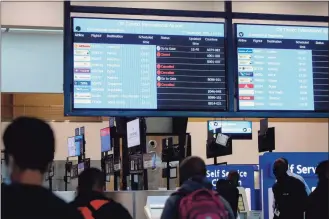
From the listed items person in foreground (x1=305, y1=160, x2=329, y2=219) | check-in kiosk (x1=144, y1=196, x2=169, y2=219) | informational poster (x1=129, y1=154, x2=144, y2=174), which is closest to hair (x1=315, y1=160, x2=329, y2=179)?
person in foreground (x1=305, y1=160, x2=329, y2=219)

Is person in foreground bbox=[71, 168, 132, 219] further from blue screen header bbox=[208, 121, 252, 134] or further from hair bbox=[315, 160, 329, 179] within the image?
blue screen header bbox=[208, 121, 252, 134]

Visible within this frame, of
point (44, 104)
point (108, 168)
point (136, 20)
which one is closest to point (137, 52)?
point (136, 20)

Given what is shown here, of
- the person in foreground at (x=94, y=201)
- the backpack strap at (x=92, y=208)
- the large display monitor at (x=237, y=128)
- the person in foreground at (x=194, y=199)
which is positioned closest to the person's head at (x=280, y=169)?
the person in foreground at (x=194, y=199)

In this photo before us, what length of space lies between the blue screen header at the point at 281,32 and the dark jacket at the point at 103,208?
171 centimetres

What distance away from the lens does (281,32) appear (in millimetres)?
4344

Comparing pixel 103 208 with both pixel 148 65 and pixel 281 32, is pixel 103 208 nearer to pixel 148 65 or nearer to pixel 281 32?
pixel 148 65

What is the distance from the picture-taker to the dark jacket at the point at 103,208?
309cm

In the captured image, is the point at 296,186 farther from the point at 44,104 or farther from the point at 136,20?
the point at 44,104

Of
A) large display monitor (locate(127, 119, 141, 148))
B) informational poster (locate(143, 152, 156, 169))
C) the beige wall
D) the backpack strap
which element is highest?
the beige wall

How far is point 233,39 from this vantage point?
14.0ft

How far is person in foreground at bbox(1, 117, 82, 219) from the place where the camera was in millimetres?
1800

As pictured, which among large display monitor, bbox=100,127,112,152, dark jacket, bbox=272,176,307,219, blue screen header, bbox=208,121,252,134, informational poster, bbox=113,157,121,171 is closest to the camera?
dark jacket, bbox=272,176,307,219

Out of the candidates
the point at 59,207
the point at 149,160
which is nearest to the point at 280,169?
the point at 149,160

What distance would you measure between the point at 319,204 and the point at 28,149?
2.79 metres
